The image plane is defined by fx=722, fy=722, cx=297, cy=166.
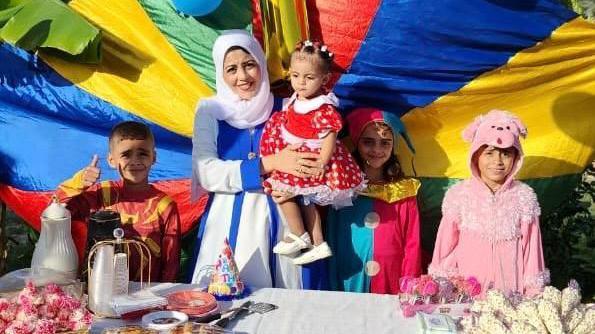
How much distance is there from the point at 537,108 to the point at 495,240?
888 mm

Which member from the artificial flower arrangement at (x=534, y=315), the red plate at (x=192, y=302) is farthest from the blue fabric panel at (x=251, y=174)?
the artificial flower arrangement at (x=534, y=315)

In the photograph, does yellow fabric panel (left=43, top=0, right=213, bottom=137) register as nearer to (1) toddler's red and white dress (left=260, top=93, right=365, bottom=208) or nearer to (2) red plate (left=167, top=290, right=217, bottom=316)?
(1) toddler's red and white dress (left=260, top=93, right=365, bottom=208)

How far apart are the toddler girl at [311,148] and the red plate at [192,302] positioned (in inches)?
24.1

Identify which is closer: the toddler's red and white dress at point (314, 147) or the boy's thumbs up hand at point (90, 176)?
the toddler's red and white dress at point (314, 147)

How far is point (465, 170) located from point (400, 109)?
0.39 metres

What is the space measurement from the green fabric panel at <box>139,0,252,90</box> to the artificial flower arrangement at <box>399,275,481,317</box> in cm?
147

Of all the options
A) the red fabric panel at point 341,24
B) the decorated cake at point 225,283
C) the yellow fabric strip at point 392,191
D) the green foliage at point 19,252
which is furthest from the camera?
the green foliage at point 19,252

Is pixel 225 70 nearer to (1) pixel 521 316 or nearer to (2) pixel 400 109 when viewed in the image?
(2) pixel 400 109

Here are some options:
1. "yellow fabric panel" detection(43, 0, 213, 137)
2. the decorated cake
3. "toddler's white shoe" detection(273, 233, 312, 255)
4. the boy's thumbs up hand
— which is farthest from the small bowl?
"yellow fabric panel" detection(43, 0, 213, 137)

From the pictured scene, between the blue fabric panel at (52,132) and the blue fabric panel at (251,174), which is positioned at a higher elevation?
the blue fabric panel at (52,132)

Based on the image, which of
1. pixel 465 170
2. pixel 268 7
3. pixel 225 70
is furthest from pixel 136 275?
pixel 465 170

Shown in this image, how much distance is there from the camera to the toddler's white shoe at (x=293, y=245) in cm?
266

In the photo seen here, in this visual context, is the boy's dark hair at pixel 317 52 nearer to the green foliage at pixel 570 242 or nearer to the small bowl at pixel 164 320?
the small bowl at pixel 164 320

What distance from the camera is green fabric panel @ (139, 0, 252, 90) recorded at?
3.19 m
